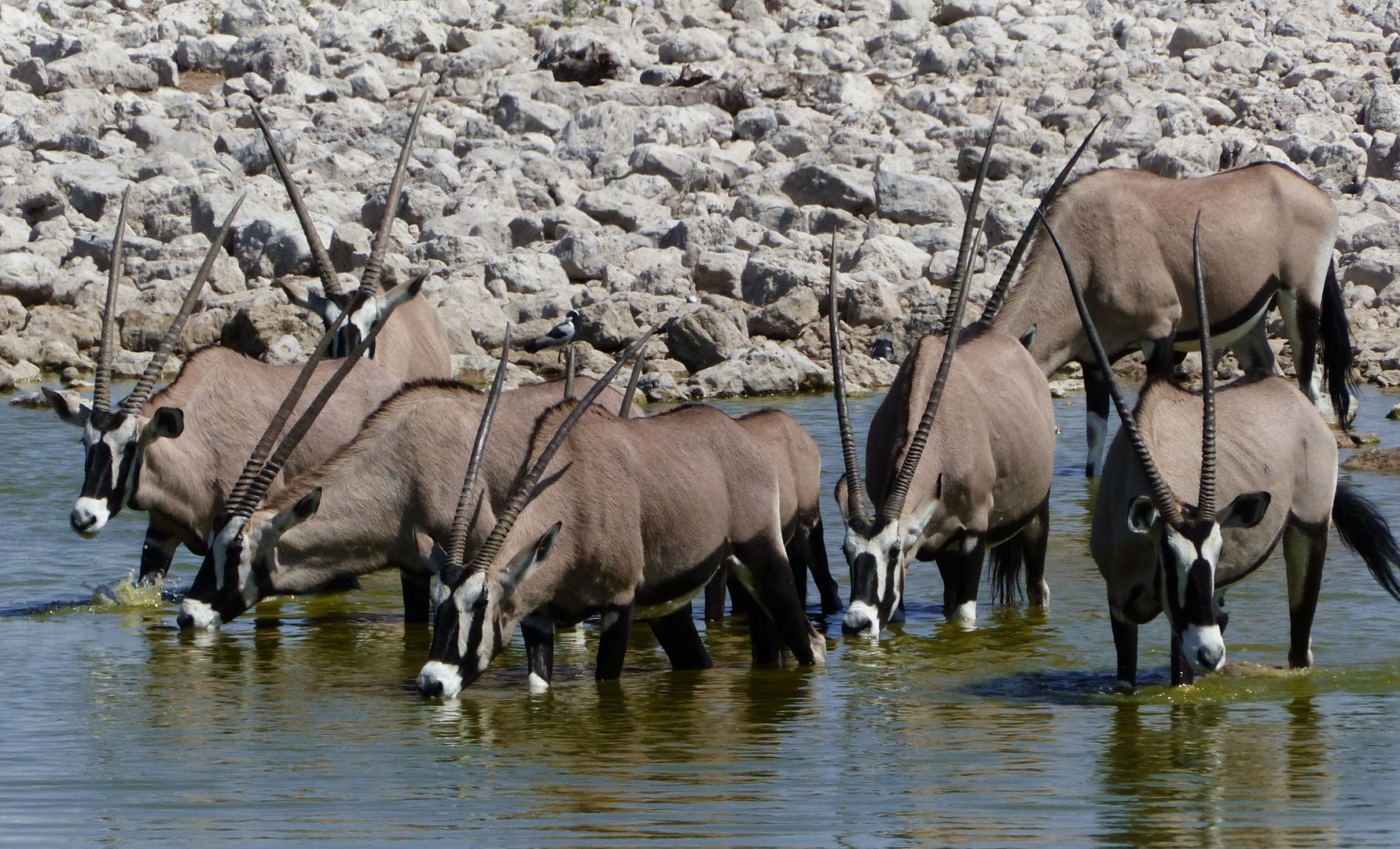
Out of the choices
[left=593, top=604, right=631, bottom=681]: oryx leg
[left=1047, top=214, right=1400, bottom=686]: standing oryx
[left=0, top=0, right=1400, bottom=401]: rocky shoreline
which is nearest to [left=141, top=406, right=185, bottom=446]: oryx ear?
[left=593, top=604, right=631, bottom=681]: oryx leg

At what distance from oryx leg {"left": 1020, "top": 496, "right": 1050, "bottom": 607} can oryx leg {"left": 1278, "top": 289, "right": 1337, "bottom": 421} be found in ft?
15.4

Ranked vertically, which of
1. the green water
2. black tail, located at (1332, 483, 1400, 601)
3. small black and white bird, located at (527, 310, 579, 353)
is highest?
small black and white bird, located at (527, 310, 579, 353)

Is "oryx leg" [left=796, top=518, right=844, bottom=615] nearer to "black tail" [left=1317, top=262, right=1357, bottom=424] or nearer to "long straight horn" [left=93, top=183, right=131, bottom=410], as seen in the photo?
"long straight horn" [left=93, top=183, right=131, bottom=410]

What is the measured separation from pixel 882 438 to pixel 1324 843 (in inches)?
161

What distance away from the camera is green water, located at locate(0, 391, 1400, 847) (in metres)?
5.65

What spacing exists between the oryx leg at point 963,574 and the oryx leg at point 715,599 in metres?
1.09

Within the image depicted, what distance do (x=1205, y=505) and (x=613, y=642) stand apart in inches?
91.2

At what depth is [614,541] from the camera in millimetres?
7426

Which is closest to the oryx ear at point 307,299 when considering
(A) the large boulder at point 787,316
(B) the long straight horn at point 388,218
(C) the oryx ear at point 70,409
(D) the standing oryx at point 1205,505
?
(B) the long straight horn at point 388,218

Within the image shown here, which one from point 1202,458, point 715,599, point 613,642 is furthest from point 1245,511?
point 715,599

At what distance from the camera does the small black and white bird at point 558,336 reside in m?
19.9

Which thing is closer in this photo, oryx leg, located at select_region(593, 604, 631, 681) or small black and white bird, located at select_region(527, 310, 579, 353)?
oryx leg, located at select_region(593, 604, 631, 681)

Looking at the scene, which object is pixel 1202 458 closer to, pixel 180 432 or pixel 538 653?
pixel 538 653

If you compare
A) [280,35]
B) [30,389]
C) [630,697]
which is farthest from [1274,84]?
[630,697]
